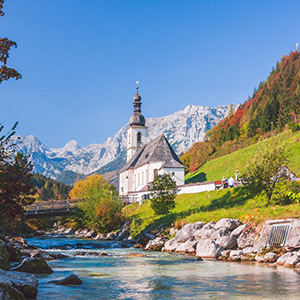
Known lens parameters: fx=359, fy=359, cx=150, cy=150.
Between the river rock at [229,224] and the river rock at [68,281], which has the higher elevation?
the river rock at [229,224]

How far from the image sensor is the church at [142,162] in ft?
217

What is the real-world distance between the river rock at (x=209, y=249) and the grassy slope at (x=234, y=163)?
23.1 meters

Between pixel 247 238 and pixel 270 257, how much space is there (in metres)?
4.10

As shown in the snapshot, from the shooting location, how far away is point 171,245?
30578mm

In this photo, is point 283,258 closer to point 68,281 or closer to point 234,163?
point 68,281

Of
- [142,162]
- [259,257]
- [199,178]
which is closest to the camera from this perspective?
[259,257]

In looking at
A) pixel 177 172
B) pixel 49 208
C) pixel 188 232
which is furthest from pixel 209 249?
pixel 177 172

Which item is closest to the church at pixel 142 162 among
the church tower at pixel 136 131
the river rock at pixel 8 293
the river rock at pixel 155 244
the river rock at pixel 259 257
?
the church tower at pixel 136 131

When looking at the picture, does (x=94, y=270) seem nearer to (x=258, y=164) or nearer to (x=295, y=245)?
(x=295, y=245)

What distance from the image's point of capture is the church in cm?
6600

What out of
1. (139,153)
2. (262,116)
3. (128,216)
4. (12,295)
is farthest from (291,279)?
(139,153)

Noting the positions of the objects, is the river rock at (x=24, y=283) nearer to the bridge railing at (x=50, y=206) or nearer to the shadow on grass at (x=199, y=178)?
the bridge railing at (x=50, y=206)

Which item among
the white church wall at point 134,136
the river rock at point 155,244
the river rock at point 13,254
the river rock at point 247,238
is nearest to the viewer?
the river rock at point 13,254

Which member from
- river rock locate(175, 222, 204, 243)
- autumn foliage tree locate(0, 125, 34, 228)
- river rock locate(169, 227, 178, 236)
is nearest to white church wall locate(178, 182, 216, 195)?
river rock locate(169, 227, 178, 236)
